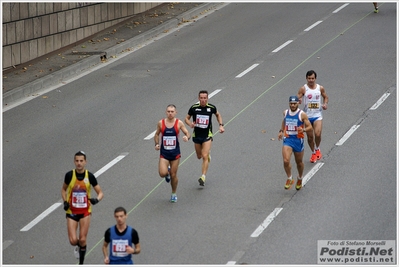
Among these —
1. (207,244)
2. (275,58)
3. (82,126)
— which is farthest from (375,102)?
(207,244)

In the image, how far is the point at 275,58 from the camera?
26.2 m

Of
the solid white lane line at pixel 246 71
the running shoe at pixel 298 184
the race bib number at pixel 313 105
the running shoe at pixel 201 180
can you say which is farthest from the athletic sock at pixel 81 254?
the solid white lane line at pixel 246 71

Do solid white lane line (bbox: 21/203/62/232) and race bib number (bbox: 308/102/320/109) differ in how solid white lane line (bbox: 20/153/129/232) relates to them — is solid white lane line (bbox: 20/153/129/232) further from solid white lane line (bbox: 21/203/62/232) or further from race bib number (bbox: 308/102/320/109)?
race bib number (bbox: 308/102/320/109)

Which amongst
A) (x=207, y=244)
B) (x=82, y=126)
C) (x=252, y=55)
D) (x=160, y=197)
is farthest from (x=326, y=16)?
(x=207, y=244)

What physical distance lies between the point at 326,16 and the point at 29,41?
11.1m

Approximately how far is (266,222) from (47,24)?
45.2ft

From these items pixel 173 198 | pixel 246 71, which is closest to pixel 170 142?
pixel 173 198

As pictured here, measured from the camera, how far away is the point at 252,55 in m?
26.8

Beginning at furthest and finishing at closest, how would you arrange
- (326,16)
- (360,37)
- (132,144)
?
(326,16) < (360,37) < (132,144)

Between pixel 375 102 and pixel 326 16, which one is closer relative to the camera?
pixel 375 102

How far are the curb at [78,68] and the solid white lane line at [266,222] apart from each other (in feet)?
33.0

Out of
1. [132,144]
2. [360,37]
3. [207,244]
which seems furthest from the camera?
[360,37]

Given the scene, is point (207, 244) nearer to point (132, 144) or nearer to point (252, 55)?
point (132, 144)

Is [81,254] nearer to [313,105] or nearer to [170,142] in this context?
[170,142]
